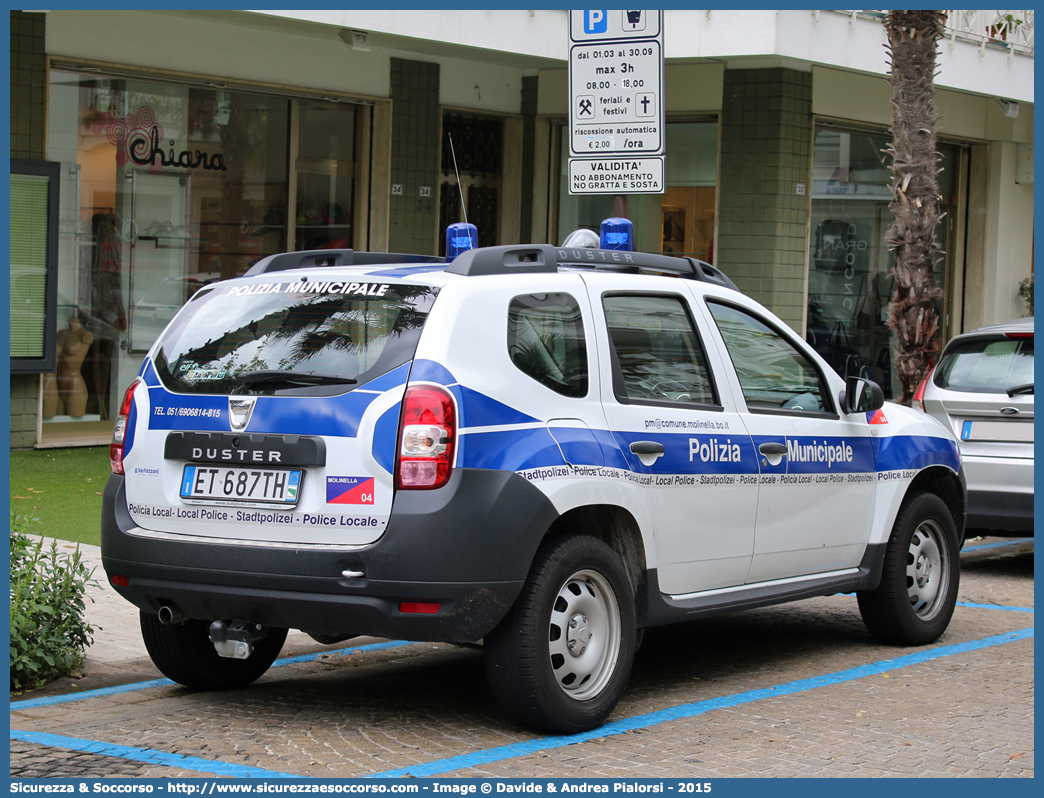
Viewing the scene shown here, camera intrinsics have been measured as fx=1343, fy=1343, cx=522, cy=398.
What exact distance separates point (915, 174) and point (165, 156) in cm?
807

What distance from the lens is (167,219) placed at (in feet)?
49.3

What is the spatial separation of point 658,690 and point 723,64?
12408mm

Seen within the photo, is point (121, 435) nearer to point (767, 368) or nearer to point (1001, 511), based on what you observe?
point (767, 368)

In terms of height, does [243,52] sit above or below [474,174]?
above

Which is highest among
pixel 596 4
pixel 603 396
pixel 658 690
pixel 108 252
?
pixel 596 4

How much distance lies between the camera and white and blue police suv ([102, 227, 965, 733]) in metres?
4.89

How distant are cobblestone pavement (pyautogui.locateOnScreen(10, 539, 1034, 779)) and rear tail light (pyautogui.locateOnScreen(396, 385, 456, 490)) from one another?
1032mm

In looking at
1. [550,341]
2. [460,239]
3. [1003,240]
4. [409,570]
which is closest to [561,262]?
[550,341]

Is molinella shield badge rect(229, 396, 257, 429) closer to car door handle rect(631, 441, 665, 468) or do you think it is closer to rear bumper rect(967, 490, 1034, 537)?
car door handle rect(631, 441, 665, 468)

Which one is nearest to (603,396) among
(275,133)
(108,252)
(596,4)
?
(596,4)

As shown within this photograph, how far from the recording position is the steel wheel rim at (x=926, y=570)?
23.6ft

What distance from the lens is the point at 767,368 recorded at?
6484mm

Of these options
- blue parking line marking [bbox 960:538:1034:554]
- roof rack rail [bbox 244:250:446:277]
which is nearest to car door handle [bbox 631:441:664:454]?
roof rack rail [bbox 244:250:446:277]
